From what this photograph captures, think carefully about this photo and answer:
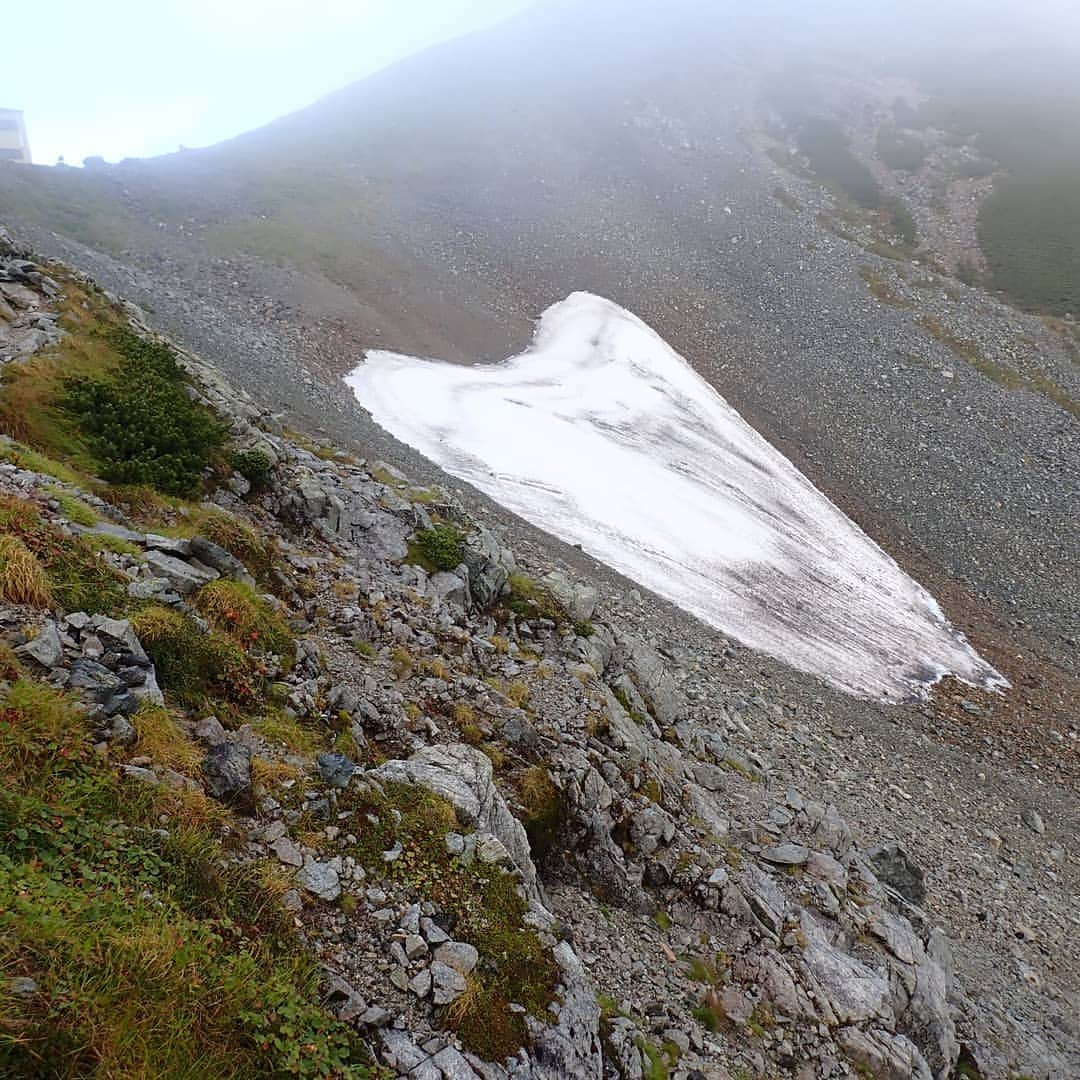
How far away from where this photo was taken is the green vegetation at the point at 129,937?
375 centimetres

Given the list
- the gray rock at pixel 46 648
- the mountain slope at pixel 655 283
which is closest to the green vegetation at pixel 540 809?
the gray rock at pixel 46 648

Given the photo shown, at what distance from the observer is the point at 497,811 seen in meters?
8.30

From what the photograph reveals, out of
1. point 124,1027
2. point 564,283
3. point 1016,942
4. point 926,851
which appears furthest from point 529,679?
point 564,283

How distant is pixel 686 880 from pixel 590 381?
31.6 metres

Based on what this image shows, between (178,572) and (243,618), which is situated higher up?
(178,572)

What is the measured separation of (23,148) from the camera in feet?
247

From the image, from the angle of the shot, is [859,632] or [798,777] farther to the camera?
[859,632]

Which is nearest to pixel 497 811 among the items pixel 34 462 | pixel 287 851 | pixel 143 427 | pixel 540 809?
pixel 540 809

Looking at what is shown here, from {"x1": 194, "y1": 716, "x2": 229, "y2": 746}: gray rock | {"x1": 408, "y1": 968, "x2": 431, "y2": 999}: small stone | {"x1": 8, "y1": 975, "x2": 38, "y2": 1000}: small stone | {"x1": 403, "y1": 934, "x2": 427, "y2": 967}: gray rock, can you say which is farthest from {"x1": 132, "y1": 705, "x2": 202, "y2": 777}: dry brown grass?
{"x1": 408, "y1": 968, "x2": 431, "y2": 999}: small stone

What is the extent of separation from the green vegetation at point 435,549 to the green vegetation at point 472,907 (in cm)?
755

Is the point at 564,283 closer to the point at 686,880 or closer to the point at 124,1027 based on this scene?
the point at 686,880

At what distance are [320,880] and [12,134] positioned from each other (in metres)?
100

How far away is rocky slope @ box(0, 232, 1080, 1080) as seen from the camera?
5.99m

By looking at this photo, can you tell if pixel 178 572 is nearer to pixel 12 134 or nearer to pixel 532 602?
pixel 532 602
